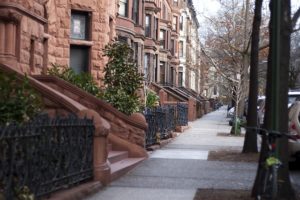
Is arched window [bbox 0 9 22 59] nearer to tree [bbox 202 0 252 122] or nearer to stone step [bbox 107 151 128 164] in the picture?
stone step [bbox 107 151 128 164]

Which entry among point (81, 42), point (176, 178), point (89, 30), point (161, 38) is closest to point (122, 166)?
point (176, 178)

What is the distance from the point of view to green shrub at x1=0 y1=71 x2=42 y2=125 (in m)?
8.30

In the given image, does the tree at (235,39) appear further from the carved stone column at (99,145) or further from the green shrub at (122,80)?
the carved stone column at (99,145)

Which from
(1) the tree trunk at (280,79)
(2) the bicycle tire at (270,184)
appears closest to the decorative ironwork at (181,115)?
(1) the tree trunk at (280,79)

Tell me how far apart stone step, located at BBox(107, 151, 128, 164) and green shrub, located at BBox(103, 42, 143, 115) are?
2.61 m

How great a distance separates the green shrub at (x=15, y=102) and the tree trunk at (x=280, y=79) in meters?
3.54

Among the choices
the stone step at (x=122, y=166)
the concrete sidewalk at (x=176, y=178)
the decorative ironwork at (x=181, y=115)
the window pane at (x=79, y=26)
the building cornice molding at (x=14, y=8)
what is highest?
the window pane at (x=79, y=26)

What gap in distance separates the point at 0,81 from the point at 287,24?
4.45 metres

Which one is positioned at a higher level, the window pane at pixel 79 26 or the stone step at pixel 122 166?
the window pane at pixel 79 26

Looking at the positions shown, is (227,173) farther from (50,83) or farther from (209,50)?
(209,50)

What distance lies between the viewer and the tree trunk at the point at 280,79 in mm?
8219

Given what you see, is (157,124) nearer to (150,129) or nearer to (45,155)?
(150,129)

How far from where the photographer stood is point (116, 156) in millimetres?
12633

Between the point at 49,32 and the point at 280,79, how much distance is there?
11249 mm
